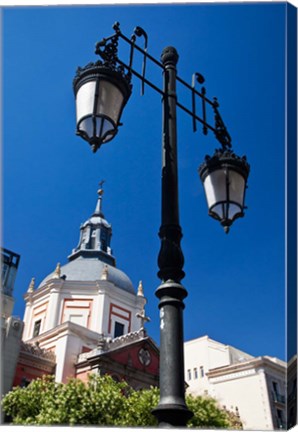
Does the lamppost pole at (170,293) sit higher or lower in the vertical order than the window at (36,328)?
lower

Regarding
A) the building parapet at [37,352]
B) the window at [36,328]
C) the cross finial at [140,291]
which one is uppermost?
the cross finial at [140,291]

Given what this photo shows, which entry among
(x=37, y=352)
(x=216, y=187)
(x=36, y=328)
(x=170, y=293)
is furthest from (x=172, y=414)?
(x=36, y=328)

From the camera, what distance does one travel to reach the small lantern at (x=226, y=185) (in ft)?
8.05

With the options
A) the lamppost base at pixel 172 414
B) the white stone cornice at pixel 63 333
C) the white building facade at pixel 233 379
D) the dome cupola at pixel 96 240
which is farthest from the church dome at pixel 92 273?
the lamppost base at pixel 172 414

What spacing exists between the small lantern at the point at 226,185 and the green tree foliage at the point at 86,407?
6.19m

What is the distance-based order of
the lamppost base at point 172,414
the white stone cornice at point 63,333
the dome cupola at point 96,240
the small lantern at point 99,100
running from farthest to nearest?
the dome cupola at point 96,240
the white stone cornice at point 63,333
the small lantern at point 99,100
the lamppost base at point 172,414

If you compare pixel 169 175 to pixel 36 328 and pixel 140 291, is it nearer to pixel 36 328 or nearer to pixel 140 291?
pixel 36 328

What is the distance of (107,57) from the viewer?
2.34m

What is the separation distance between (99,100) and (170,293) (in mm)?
909

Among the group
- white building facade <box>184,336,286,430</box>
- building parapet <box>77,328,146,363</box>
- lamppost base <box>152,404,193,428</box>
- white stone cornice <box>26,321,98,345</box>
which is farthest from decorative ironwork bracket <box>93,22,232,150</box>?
white stone cornice <box>26,321,98,345</box>

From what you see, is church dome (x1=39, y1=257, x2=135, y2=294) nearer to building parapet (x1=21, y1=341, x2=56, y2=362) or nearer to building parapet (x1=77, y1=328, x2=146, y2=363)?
building parapet (x1=77, y1=328, x2=146, y2=363)

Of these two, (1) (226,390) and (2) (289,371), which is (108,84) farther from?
(1) (226,390)

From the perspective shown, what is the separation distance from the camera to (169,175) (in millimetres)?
2066

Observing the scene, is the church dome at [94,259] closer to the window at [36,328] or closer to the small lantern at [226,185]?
the window at [36,328]
